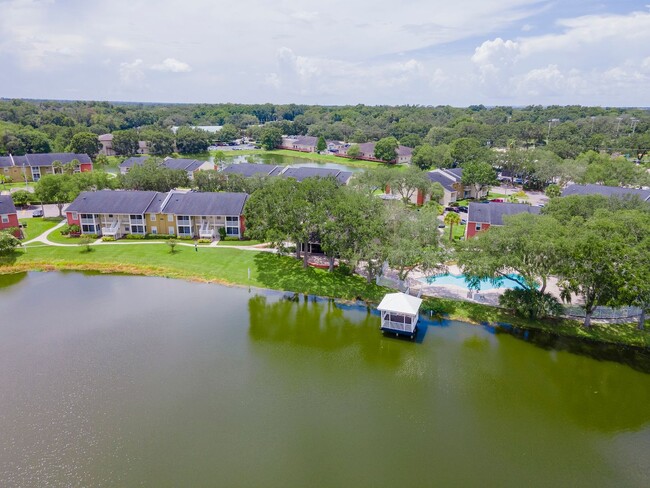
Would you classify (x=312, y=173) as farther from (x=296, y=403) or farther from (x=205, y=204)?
(x=296, y=403)

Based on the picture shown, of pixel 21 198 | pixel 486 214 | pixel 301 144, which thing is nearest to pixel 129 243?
pixel 21 198

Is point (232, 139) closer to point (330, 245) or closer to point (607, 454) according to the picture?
point (330, 245)

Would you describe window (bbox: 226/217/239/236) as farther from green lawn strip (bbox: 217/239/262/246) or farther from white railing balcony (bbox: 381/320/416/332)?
white railing balcony (bbox: 381/320/416/332)

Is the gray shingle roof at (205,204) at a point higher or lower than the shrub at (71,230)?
higher

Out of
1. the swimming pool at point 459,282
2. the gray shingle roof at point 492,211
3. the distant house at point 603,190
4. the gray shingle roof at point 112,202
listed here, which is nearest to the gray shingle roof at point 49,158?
the gray shingle roof at point 112,202

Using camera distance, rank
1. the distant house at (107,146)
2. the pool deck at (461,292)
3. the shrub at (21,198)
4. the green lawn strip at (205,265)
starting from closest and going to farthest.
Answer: the pool deck at (461,292) → the green lawn strip at (205,265) → the shrub at (21,198) → the distant house at (107,146)

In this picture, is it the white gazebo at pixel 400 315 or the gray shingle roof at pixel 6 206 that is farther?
the gray shingle roof at pixel 6 206

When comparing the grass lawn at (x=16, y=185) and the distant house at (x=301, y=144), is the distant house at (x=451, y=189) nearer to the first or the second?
the distant house at (x=301, y=144)

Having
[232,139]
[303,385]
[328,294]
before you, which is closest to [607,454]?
[303,385]
